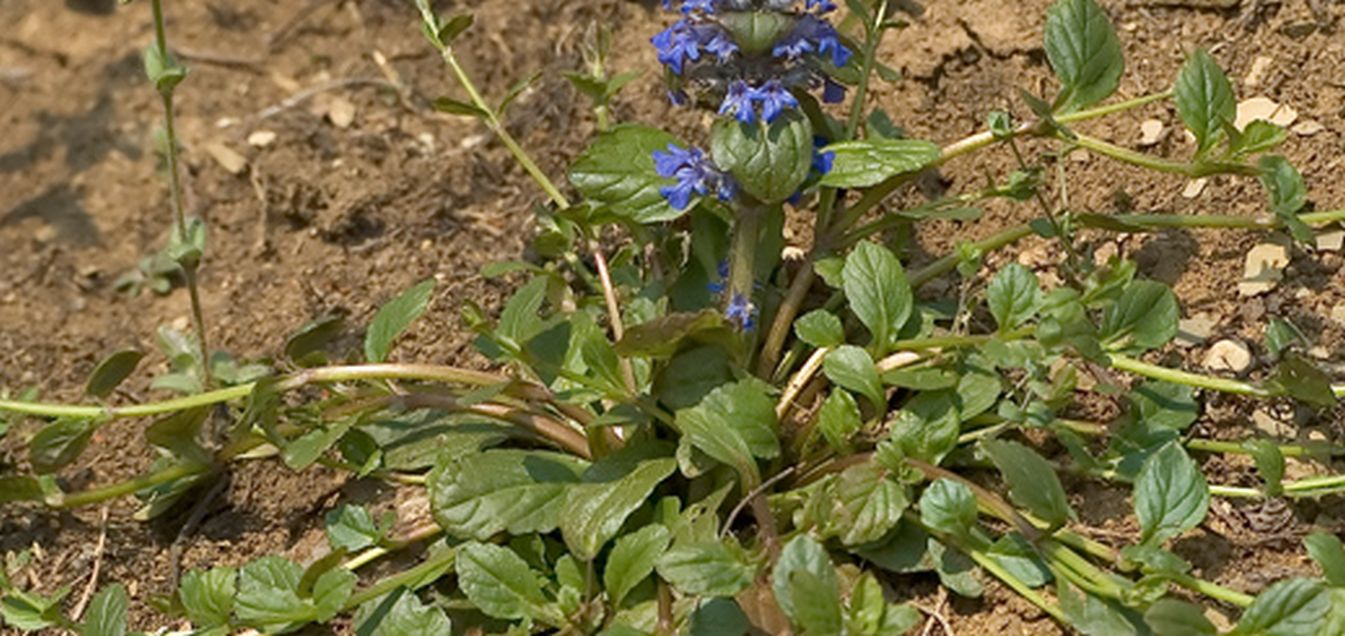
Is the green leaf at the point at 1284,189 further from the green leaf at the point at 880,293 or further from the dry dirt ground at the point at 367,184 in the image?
the green leaf at the point at 880,293

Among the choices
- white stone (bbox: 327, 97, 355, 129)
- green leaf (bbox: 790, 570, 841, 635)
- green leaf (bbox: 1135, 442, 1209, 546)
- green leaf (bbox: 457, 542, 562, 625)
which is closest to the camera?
green leaf (bbox: 790, 570, 841, 635)

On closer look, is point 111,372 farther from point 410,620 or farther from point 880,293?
point 880,293

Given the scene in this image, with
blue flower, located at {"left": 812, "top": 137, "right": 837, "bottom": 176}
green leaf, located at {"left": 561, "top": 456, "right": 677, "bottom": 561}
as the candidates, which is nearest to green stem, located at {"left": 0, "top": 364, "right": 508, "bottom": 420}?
green leaf, located at {"left": 561, "top": 456, "right": 677, "bottom": 561}

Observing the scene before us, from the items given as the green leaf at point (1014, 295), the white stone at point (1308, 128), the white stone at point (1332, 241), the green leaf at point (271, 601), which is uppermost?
the white stone at point (1308, 128)

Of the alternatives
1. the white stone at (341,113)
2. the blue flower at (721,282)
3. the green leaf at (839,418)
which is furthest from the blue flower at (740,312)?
the white stone at (341,113)

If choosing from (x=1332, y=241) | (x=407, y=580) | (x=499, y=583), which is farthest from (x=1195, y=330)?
(x=407, y=580)

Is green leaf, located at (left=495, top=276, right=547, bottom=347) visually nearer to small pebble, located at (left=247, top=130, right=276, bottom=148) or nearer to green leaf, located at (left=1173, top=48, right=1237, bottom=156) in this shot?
green leaf, located at (left=1173, top=48, right=1237, bottom=156)

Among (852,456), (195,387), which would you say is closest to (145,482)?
(195,387)
